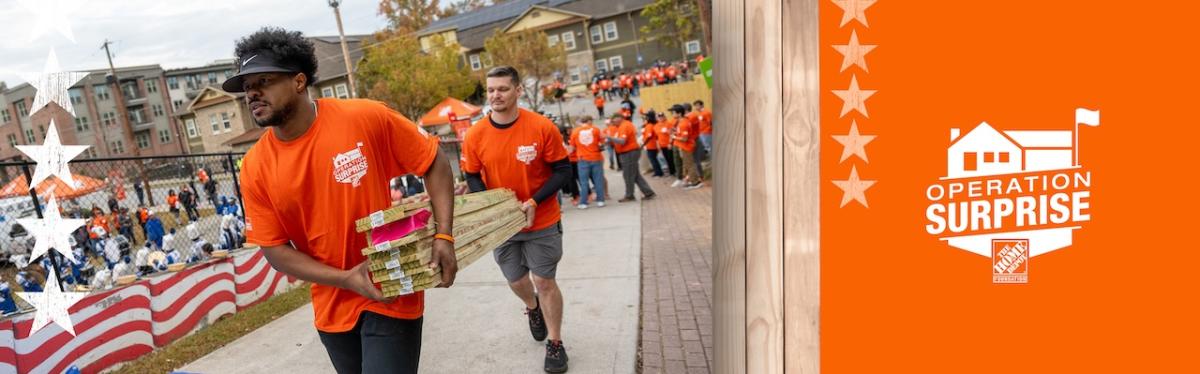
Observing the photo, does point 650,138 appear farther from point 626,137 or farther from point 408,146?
point 408,146

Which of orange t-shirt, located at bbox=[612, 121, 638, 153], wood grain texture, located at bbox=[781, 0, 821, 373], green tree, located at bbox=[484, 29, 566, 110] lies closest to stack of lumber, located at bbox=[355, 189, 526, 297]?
wood grain texture, located at bbox=[781, 0, 821, 373]

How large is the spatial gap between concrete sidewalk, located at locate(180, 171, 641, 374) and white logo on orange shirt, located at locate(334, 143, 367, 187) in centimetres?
218

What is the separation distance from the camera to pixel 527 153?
161 inches

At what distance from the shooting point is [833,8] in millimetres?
1595

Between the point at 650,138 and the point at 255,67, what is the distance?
12.8 m

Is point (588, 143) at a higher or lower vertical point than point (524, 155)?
lower

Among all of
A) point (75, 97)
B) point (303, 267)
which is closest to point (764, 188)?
point (303, 267)

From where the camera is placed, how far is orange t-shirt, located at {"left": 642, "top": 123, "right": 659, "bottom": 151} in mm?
14641

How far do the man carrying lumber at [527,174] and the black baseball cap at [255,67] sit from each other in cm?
173

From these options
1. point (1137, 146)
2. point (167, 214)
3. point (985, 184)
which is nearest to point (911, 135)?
point (985, 184)

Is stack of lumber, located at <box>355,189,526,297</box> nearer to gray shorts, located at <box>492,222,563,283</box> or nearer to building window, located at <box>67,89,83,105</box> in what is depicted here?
gray shorts, located at <box>492,222,563,283</box>

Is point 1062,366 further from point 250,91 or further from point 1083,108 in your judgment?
point 250,91

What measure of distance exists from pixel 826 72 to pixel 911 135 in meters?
0.26

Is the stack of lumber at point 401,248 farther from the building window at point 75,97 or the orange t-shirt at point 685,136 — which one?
the orange t-shirt at point 685,136
